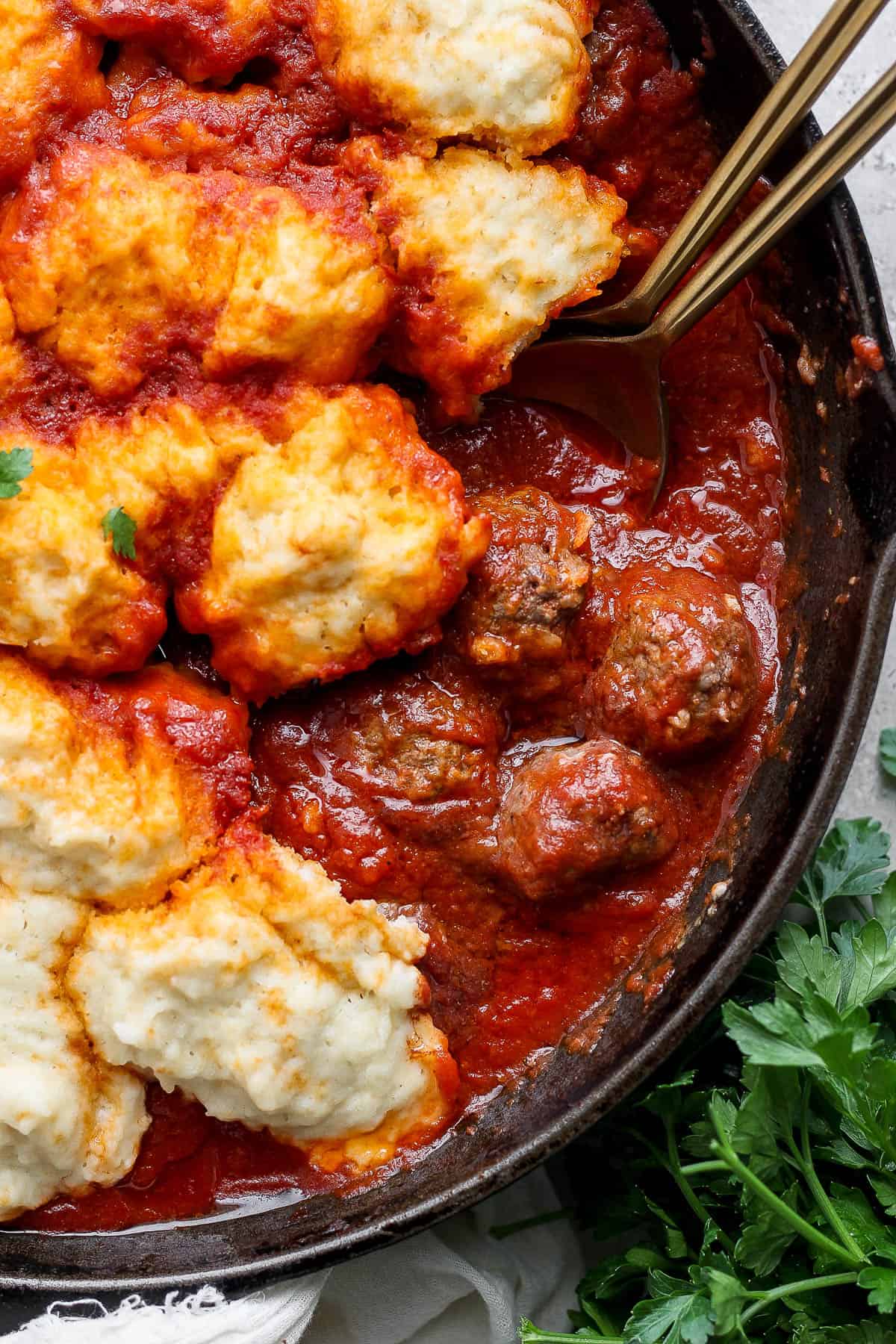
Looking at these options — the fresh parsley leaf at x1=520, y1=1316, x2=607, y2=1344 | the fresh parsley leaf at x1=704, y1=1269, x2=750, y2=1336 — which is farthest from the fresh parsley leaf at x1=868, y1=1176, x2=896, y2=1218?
the fresh parsley leaf at x1=520, y1=1316, x2=607, y2=1344

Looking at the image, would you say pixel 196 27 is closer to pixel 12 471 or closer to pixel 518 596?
pixel 12 471

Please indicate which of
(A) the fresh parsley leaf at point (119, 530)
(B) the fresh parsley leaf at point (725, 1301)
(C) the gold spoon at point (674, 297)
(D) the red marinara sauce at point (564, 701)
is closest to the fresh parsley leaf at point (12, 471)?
(A) the fresh parsley leaf at point (119, 530)

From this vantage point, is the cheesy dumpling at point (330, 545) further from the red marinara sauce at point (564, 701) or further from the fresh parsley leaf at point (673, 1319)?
the fresh parsley leaf at point (673, 1319)

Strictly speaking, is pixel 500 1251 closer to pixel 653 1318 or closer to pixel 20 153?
pixel 653 1318

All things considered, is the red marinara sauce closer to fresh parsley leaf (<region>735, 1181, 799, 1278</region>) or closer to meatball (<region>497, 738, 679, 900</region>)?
meatball (<region>497, 738, 679, 900</region>)

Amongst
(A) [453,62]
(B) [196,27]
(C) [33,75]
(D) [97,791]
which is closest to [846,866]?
→ (D) [97,791]

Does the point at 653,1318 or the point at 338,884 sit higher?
the point at 338,884

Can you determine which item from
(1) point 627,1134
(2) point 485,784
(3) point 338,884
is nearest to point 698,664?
(2) point 485,784
